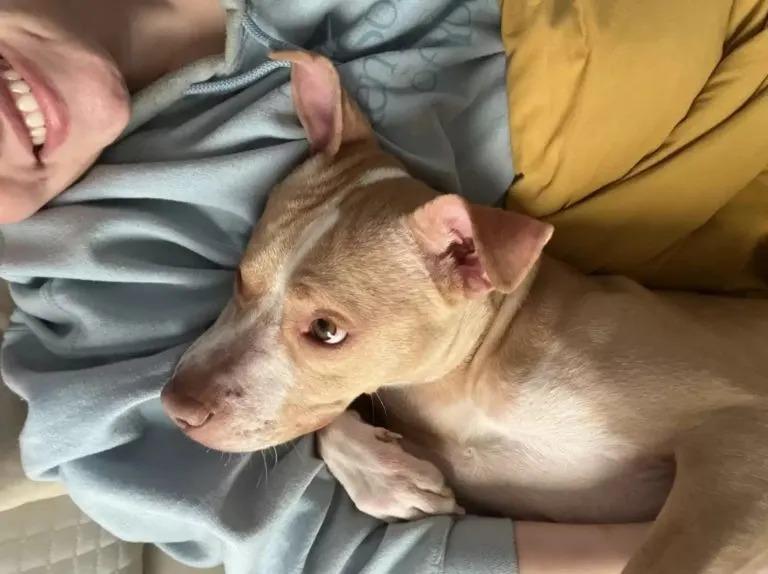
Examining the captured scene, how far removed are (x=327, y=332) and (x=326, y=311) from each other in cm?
4

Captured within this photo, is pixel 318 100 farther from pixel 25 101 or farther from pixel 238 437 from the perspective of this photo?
pixel 238 437

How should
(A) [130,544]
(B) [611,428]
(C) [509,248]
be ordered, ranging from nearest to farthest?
(C) [509,248], (B) [611,428], (A) [130,544]

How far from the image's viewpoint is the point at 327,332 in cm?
163

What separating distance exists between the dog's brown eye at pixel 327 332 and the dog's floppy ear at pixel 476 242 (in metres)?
0.21

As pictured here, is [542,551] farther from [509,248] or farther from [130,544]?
[130,544]

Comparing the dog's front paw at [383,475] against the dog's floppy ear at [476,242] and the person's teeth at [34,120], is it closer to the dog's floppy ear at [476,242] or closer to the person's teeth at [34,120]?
the dog's floppy ear at [476,242]

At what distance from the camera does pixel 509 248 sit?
4.70 feet

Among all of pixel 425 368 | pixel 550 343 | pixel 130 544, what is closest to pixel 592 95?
pixel 550 343

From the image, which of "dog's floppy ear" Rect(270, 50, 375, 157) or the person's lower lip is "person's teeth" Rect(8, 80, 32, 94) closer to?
the person's lower lip

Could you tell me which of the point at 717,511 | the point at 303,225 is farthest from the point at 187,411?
the point at 717,511

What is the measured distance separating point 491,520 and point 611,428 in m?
0.32

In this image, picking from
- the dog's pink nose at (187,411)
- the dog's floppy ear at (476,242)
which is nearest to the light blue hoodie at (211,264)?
the dog's pink nose at (187,411)

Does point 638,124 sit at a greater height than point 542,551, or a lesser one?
greater

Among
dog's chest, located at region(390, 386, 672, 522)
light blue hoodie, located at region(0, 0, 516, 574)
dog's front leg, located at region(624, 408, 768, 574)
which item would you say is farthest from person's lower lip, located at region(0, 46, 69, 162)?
dog's front leg, located at region(624, 408, 768, 574)
